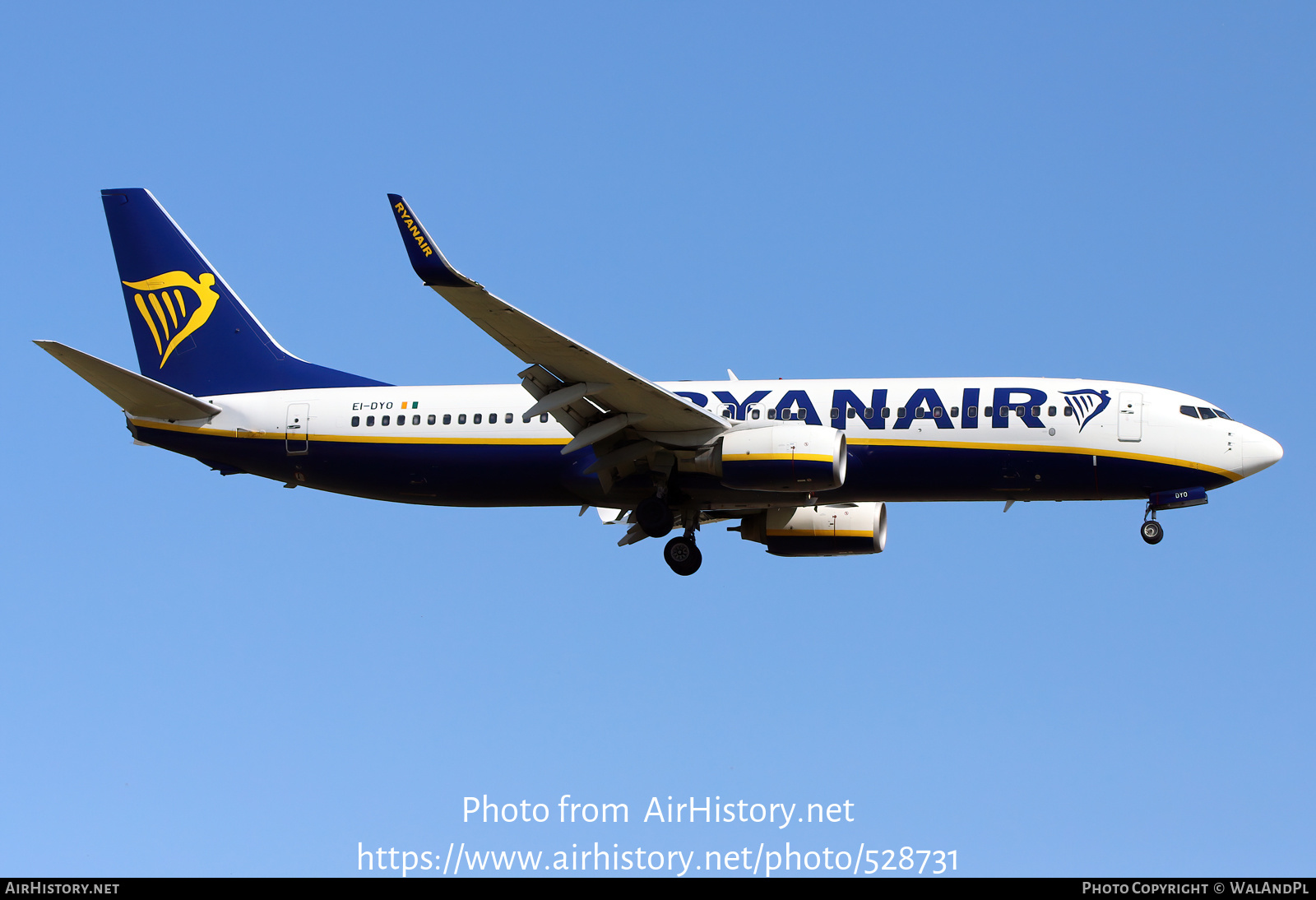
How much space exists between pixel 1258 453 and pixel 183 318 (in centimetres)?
2808

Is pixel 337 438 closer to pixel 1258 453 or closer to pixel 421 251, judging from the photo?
pixel 421 251

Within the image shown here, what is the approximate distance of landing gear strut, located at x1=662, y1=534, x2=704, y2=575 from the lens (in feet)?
130

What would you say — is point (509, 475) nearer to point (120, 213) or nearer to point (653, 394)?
point (653, 394)

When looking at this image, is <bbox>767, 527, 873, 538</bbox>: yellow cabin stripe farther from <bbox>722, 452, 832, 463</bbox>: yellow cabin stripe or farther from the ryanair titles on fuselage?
<bbox>722, 452, 832, 463</bbox>: yellow cabin stripe

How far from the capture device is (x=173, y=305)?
42.3 m

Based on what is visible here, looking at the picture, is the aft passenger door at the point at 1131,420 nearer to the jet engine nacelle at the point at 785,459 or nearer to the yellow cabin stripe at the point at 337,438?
the jet engine nacelle at the point at 785,459

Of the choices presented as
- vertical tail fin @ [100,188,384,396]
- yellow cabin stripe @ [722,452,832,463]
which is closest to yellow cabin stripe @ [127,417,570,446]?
vertical tail fin @ [100,188,384,396]

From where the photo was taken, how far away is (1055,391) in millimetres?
35906

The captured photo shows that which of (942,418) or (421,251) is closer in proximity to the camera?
(421,251)

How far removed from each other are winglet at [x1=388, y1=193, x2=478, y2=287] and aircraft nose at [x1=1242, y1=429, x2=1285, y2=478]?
60.7ft

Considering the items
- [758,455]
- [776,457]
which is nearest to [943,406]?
[776,457]

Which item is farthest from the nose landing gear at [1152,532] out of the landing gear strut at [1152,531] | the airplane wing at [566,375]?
the airplane wing at [566,375]

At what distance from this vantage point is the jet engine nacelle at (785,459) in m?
34.0

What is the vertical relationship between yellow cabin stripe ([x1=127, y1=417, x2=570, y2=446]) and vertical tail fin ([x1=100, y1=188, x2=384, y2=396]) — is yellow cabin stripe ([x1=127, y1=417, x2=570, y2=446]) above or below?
below
